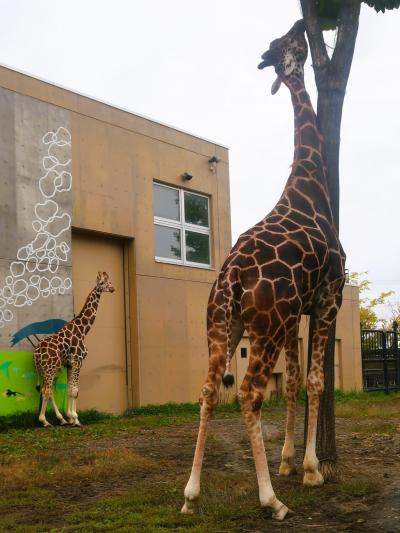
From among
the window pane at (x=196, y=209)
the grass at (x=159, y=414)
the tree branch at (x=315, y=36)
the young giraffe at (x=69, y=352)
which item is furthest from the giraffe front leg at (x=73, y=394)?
the tree branch at (x=315, y=36)

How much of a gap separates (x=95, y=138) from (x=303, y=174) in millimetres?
8992

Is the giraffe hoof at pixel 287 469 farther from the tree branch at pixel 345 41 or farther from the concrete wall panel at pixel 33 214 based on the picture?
the concrete wall panel at pixel 33 214

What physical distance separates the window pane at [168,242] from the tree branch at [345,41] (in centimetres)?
960

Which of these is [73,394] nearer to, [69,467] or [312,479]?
[69,467]

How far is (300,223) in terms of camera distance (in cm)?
650

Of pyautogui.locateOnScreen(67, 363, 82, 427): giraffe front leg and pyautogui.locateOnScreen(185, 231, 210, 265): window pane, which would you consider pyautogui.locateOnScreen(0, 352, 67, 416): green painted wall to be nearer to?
pyautogui.locateOnScreen(67, 363, 82, 427): giraffe front leg

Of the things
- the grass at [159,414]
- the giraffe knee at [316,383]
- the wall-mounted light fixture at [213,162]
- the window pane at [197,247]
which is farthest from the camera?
the wall-mounted light fixture at [213,162]

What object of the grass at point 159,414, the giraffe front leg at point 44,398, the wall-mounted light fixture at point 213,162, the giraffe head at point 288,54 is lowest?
the grass at point 159,414

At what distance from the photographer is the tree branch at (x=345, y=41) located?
750 centimetres

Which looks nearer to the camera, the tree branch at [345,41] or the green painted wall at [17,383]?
the tree branch at [345,41]

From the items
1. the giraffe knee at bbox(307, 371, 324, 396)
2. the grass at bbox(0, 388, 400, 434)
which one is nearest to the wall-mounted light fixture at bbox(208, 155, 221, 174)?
the grass at bbox(0, 388, 400, 434)

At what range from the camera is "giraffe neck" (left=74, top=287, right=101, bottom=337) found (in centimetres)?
1355

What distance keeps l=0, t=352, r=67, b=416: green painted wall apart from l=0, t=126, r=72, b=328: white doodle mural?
2.37 ft

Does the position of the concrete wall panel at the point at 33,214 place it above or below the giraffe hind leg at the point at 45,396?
above
